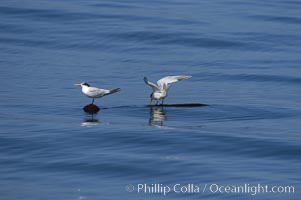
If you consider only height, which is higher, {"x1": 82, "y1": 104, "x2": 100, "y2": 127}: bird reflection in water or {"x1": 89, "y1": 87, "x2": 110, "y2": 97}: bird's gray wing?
{"x1": 89, "y1": 87, "x2": 110, "y2": 97}: bird's gray wing

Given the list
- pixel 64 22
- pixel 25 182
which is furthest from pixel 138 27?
pixel 25 182

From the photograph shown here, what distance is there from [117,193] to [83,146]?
328 centimetres

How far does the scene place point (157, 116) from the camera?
2188 centimetres

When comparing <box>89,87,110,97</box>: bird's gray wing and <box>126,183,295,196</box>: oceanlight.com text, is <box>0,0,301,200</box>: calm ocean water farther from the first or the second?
<box>89,87,110,97</box>: bird's gray wing

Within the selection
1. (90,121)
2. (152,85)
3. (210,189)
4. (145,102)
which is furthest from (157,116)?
(210,189)

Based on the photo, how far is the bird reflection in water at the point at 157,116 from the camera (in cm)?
2106

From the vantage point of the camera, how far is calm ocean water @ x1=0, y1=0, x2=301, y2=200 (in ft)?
54.4

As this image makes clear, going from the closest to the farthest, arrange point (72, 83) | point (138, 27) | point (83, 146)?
point (83, 146), point (72, 83), point (138, 27)

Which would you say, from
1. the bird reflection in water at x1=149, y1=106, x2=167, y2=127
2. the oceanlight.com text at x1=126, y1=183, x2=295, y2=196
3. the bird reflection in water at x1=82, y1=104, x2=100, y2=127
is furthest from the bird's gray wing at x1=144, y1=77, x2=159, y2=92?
the oceanlight.com text at x1=126, y1=183, x2=295, y2=196

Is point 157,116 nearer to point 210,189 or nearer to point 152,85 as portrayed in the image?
point 152,85

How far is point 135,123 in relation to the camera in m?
21.0

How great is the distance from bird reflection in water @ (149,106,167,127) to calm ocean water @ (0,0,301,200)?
0.03m

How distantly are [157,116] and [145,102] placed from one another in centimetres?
165

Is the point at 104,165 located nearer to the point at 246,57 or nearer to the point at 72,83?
the point at 72,83
